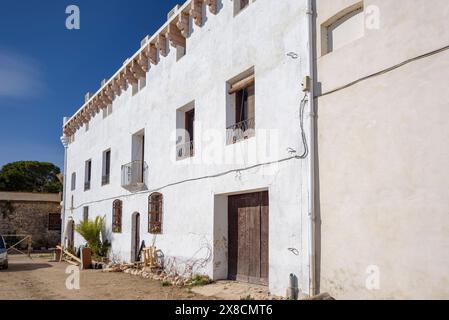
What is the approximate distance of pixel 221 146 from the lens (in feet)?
35.0

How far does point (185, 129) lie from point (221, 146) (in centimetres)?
279

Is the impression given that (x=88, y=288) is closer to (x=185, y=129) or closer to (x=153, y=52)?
(x=185, y=129)

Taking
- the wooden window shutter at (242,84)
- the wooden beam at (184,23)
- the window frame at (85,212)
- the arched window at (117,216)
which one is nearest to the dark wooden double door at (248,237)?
the wooden window shutter at (242,84)

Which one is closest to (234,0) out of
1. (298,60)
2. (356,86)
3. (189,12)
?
(189,12)

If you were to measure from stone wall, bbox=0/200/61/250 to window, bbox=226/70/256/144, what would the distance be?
75.1 feet

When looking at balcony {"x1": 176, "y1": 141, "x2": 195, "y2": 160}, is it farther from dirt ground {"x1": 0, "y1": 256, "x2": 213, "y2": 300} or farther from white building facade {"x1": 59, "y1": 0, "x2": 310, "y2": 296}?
dirt ground {"x1": 0, "y1": 256, "x2": 213, "y2": 300}

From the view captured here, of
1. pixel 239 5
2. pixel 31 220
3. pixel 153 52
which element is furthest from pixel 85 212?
pixel 239 5

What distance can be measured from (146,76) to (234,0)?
6.02 metres

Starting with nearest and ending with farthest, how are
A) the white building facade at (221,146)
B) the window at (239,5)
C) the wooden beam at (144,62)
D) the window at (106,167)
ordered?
1. the white building facade at (221,146)
2. the window at (239,5)
3. the wooden beam at (144,62)
4. the window at (106,167)

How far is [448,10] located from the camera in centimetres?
590

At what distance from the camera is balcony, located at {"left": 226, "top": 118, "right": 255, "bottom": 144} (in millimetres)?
10078

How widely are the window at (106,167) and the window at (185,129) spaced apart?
750 centimetres

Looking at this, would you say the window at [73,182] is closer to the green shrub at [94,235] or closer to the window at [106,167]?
the window at [106,167]

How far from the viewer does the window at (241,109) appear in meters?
10.2
